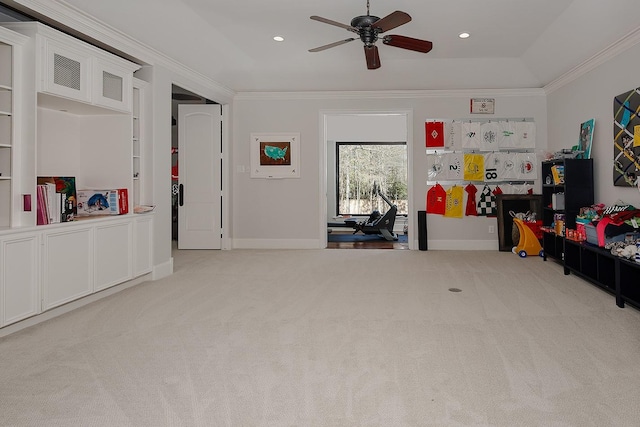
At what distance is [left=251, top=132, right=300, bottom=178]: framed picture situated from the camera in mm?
7309

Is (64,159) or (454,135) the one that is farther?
(454,135)

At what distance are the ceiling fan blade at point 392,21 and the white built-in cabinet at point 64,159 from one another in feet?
8.26

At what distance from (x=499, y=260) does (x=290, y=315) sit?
3738mm

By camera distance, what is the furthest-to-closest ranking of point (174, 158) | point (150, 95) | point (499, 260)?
point (174, 158) < point (499, 260) < point (150, 95)

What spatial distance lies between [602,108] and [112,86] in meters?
5.39

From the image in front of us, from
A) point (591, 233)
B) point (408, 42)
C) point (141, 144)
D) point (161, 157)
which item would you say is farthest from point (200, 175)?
point (591, 233)

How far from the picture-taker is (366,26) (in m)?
3.91

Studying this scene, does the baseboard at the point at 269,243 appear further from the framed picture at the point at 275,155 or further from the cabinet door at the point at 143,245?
the cabinet door at the point at 143,245

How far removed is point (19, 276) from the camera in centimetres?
311

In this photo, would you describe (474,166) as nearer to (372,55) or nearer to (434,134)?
(434,134)

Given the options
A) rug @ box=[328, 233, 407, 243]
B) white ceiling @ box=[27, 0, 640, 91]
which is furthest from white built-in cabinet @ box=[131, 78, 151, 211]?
rug @ box=[328, 233, 407, 243]

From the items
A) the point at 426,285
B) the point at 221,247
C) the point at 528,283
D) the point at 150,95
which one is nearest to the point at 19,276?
the point at 150,95

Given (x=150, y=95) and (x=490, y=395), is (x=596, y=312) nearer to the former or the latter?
(x=490, y=395)

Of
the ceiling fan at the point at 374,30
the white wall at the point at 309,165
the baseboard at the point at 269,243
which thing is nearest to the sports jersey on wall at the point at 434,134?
the white wall at the point at 309,165
